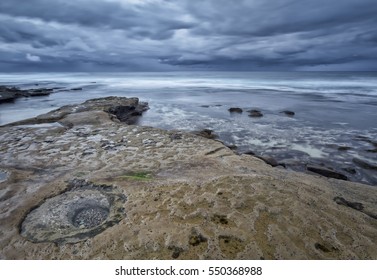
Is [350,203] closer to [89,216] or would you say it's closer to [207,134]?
[89,216]

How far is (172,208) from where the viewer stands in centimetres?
364

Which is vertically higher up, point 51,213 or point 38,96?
point 51,213

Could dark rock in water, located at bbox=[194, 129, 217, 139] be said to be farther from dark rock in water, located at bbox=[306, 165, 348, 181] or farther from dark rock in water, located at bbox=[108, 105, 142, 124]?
dark rock in water, located at bbox=[108, 105, 142, 124]

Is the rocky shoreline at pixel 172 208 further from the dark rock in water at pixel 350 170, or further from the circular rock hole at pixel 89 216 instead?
the dark rock in water at pixel 350 170

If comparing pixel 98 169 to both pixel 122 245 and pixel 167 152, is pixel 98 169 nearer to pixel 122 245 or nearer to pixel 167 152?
pixel 167 152

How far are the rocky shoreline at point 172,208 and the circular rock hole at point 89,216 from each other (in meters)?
0.01

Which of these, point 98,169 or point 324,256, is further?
point 98,169

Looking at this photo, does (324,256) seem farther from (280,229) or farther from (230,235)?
(230,235)

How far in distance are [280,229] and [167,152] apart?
3.25 m

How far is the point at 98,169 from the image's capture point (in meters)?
4.98

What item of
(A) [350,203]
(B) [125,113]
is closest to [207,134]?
(B) [125,113]
